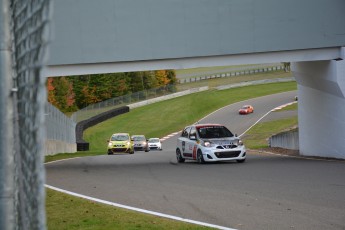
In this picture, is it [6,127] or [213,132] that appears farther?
[213,132]

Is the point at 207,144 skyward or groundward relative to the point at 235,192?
skyward

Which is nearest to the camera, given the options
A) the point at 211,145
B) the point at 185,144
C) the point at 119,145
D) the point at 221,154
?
the point at 221,154

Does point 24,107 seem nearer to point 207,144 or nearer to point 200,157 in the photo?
point 207,144

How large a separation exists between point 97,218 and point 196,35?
1634 centimetres

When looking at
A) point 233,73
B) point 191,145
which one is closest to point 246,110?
point 233,73

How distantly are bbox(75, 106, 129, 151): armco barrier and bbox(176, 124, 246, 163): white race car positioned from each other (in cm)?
2789

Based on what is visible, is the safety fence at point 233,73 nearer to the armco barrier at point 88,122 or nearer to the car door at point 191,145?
the armco barrier at point 88,122

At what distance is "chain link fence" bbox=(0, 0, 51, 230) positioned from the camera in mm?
2043

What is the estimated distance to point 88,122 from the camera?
7050 cm

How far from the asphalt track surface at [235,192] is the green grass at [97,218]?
2.16 feet

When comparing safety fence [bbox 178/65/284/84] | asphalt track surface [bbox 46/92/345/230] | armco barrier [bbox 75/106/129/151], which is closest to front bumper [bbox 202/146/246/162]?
asphalt track surface [bbox 46/92/345/230]

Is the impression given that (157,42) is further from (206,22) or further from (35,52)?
(35,52)

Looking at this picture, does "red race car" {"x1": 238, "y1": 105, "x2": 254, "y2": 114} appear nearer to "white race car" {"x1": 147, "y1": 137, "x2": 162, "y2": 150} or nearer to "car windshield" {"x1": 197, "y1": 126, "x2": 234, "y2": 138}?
"white race car" {"x1": 147, "y1": 137, "x2": 162, "y2": 150}

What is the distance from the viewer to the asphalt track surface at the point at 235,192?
33.3ft
